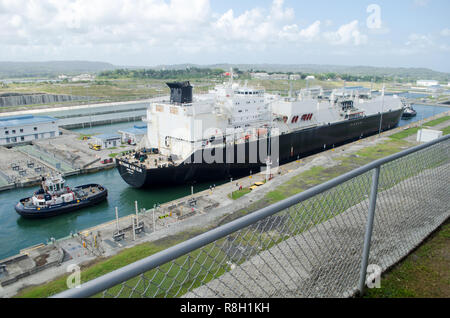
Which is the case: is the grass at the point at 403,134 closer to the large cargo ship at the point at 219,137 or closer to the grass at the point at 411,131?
the grass at the point at 411,131

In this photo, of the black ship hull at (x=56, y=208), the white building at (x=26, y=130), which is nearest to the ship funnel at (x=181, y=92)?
the black ship hull at (x=56, y=208)

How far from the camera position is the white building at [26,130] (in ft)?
83.5

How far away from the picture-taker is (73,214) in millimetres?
13758

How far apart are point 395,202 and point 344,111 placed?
25.1 meters

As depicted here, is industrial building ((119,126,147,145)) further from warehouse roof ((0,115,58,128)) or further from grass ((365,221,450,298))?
grass ((365,221,450,298))

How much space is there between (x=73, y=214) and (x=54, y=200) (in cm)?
97

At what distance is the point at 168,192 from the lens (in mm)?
16000

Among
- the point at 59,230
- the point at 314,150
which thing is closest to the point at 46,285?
the point at 59,230

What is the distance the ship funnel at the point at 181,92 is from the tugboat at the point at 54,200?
6.43 m

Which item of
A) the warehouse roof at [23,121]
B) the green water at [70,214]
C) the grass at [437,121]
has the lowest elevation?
the green water at [70,214]

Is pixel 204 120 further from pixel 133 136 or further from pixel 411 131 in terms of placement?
pixel 411 131

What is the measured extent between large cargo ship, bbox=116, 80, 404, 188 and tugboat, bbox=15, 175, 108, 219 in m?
2.38

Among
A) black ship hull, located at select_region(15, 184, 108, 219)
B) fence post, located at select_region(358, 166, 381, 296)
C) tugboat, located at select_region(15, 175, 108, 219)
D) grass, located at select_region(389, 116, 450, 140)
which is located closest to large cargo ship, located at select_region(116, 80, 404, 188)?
→ black ship hull, located at select_region(15, 184, 108, 219)
